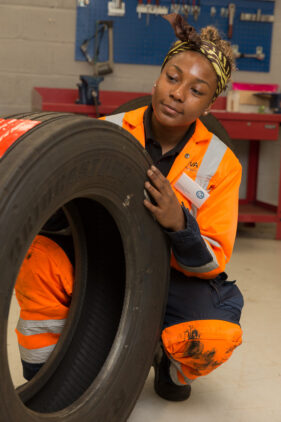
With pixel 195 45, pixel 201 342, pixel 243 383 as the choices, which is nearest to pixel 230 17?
pixel 195 45

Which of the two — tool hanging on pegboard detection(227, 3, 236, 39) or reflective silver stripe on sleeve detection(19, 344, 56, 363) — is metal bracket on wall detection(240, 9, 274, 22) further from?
reflective silver stripe on sleeve detection(19, 344, 56, 363)

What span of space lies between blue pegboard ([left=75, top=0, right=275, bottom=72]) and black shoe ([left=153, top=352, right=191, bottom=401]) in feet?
9.07

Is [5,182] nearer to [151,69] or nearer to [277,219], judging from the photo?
[277,219]

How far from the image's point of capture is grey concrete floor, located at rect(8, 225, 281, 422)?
4.22 feet

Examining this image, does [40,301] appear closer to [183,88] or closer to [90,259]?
[90,259]

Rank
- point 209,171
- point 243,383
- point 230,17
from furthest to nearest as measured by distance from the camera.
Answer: point 230,17, point 243,383, point 209,171

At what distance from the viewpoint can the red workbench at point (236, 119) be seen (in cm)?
303

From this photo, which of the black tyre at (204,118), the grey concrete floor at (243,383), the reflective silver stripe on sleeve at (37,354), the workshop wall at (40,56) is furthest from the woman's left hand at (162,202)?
the workshop wall at (40,56)

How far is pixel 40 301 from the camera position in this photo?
1186mm

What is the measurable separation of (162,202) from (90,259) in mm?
247

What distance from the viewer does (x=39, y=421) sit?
0.86 metres

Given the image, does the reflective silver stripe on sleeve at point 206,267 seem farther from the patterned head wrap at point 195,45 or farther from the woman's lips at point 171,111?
the patterned head wrap at point 195,45

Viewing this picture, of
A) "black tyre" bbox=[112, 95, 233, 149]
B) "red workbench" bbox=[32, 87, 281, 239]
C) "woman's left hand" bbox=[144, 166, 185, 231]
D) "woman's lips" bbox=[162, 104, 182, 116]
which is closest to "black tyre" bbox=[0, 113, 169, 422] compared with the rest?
"woman's left hand" bbox=[144, 166, 185, 231]

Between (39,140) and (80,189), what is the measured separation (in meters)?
0.14
